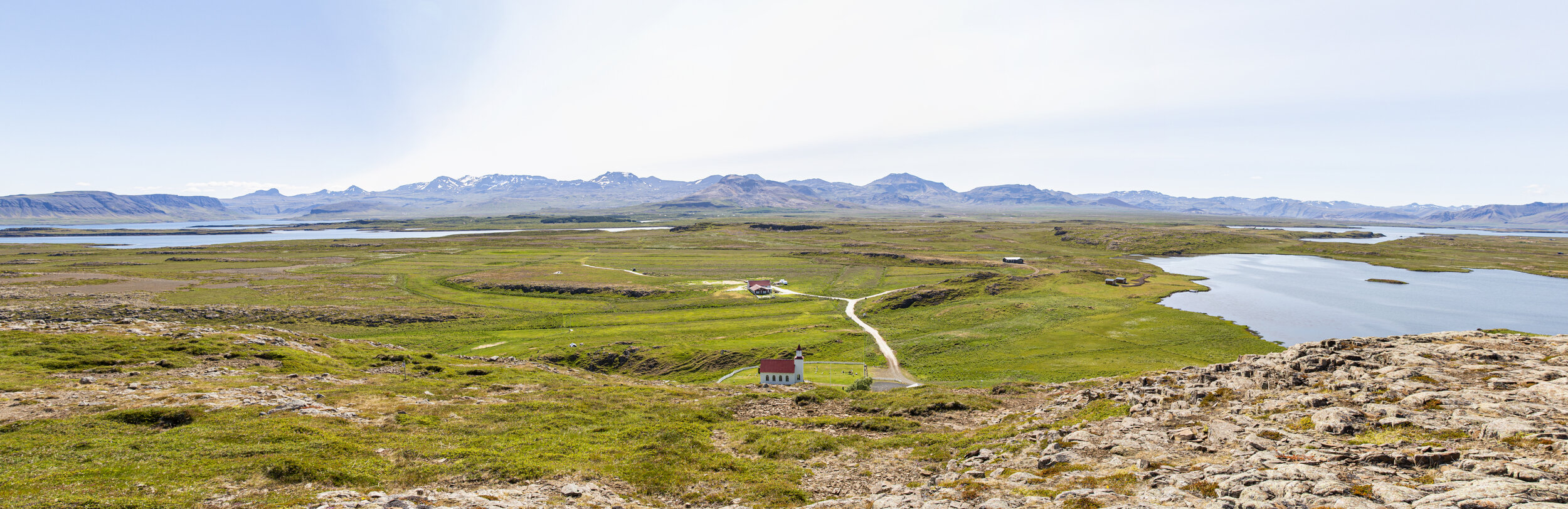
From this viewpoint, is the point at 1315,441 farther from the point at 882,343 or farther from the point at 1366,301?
the point at 1366,301

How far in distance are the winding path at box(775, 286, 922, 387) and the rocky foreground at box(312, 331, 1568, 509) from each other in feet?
90.4

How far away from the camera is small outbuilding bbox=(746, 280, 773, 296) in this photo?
114 m

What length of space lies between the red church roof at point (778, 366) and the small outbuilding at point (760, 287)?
55.8 metres

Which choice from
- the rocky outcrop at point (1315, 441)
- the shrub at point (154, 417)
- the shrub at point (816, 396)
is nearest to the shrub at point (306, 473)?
the shrub at point (154, 417)

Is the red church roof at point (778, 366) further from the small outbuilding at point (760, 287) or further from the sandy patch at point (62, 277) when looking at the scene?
the sandy patch at point (62, 277)

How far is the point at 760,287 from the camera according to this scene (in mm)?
116000

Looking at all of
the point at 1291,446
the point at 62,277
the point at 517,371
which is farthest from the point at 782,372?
the point at 62,277

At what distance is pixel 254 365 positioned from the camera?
144 ft

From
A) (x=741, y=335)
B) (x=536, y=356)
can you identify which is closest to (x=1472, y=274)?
(x=741, y=335)

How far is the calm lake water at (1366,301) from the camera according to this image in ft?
281

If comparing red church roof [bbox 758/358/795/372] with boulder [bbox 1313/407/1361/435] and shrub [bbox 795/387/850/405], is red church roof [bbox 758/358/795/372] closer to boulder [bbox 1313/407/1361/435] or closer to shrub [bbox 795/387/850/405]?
shrub [bbox 795/387/850/405]

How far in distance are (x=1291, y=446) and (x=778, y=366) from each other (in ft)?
137

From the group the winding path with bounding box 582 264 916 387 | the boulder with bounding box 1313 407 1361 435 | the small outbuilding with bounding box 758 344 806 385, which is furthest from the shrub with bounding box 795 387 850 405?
the boulder with bounding box 1313 407 1361 435

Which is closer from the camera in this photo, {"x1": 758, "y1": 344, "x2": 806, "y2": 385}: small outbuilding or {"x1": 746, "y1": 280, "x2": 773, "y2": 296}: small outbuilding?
{"x1": 758, "y1": 344, "x2": 806, "y2": 385}: small outbuilding
